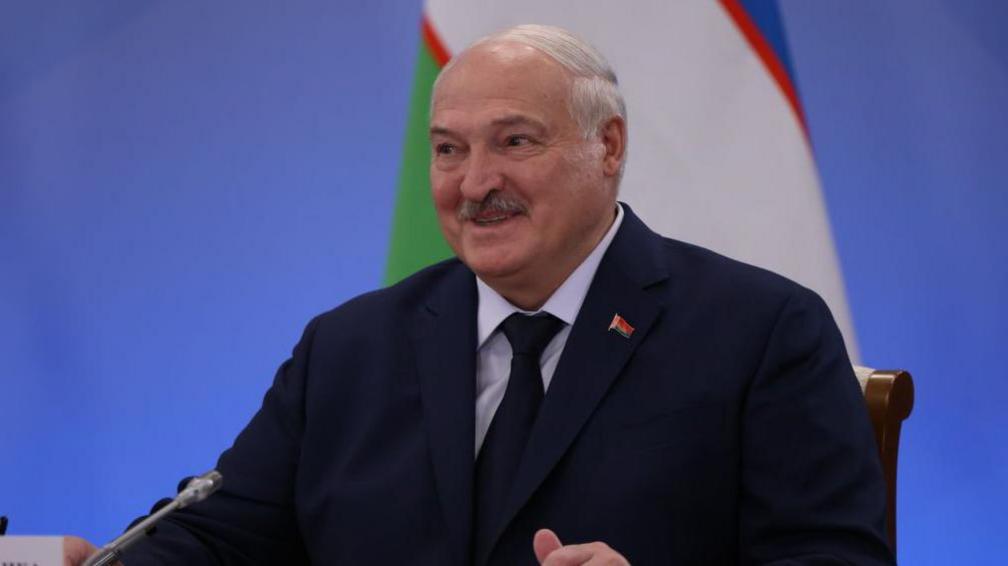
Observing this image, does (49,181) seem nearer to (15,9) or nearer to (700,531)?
(15,9)

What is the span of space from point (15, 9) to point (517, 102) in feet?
8.17

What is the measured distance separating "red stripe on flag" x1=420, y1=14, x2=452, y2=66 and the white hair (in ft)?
2.86

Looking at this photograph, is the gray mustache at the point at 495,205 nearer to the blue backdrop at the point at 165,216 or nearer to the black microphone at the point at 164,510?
the black microphone at the point at 164,510

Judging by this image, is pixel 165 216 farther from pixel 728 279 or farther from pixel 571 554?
pixel 571 554

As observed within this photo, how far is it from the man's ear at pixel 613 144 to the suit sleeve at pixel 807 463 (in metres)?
0.37

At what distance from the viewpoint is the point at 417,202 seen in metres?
3.01

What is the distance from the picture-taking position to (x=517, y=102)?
6.82 feet

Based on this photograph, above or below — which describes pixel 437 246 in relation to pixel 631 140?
below

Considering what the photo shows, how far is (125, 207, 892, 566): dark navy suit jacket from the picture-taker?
1.94 metres

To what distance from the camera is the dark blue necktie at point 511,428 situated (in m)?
2.01

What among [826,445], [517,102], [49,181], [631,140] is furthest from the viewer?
[49,181]

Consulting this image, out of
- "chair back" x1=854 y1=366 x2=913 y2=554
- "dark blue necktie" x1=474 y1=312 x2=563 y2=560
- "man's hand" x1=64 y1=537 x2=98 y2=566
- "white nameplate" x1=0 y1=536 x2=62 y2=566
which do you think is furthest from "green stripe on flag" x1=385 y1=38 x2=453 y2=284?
"white nameplate" x1=0 y1=536 x2=62 y2=566

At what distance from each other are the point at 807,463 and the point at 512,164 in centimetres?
61

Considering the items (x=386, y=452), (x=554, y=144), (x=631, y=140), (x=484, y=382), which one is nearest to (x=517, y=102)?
(x=554, y=144)
